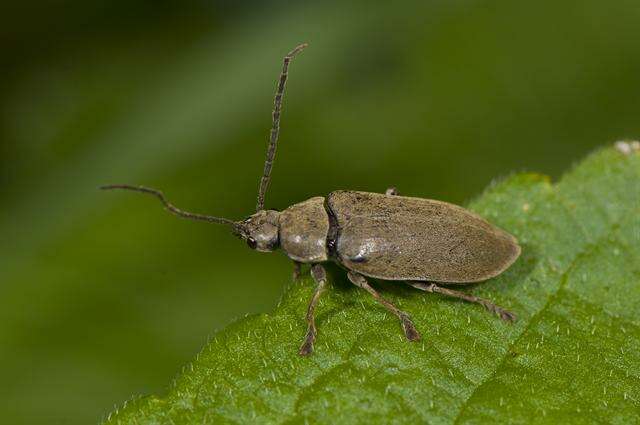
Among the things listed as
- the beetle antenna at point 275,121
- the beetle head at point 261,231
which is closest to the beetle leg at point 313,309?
the beetle head at point 261,231

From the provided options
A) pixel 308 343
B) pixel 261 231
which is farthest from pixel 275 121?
pixel 308 343

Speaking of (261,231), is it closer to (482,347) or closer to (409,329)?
(409,329)

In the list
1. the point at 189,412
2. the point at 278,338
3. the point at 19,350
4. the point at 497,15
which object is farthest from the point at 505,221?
the point at 19,350

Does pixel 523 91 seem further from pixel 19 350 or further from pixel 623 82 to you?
pixel 19 350

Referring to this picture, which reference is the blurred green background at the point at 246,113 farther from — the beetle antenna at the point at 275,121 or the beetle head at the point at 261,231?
the beetle antenna at the point at 275,121

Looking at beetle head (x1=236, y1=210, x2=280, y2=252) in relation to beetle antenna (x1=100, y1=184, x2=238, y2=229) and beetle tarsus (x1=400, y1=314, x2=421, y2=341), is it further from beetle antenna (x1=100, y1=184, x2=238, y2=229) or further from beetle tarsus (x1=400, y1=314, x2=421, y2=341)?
beetle tarsus (x1=400, y1=314, x2=421, y2=341)

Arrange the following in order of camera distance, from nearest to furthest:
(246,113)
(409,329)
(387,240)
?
(409,329)
(387,240)
(246,113)
